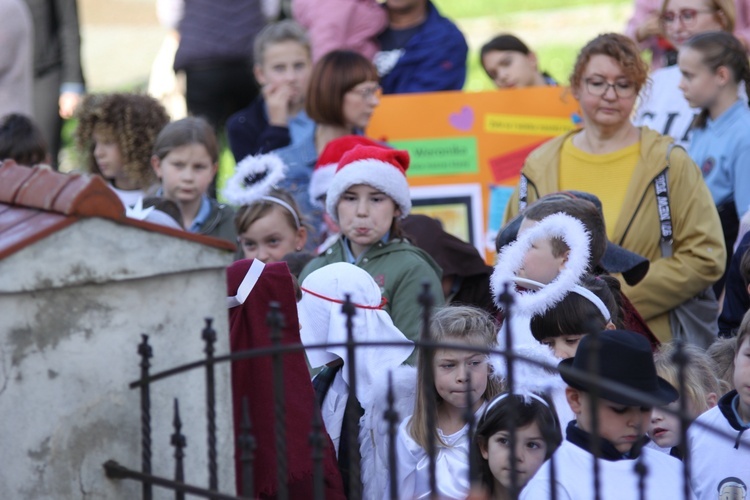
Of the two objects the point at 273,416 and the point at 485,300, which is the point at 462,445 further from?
the point at 485,300

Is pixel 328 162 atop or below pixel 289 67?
below

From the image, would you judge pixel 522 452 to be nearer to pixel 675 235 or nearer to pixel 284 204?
pixel 675 235

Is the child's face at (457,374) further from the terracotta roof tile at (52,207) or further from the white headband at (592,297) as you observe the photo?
the terracotta roof tile at (52,207)

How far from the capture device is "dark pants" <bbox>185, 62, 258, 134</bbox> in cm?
898

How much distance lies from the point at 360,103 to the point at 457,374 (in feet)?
10.0

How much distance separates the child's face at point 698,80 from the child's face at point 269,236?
7.12 feet

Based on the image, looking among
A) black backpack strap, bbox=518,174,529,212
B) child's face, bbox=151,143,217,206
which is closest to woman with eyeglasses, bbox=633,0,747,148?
black backpack strap, bbox=518,174,529,212

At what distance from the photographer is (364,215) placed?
5543 millimetres

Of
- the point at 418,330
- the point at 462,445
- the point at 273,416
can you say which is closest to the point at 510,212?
the point at 418,330

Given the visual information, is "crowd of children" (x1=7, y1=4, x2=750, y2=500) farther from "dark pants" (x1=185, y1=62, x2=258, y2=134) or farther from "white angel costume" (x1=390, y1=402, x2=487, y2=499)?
"dark pants" (x1=185, y1=62, x2=258, y2=134)

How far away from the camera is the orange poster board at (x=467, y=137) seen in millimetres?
7461

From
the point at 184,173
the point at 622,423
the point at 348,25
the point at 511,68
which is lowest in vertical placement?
the point at 622,423

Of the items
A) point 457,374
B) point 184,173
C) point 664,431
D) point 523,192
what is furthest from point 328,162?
point 664,431

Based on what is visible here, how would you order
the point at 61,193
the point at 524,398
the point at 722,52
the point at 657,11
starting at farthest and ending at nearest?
the point at 657,11, the point at 722,52, the point at 524,398, the point at 61,193
